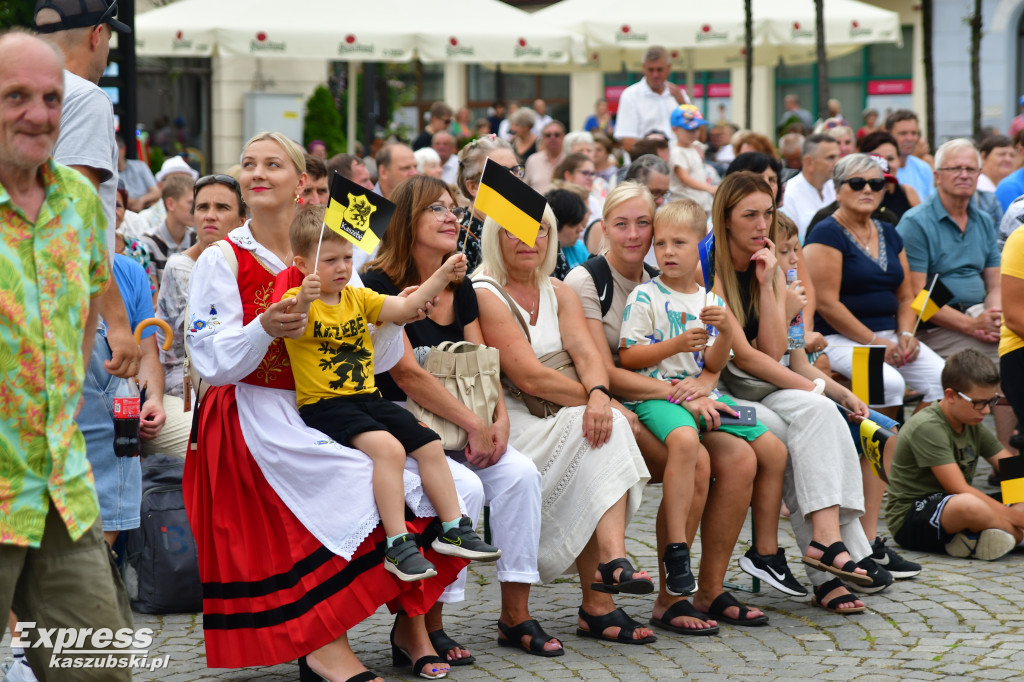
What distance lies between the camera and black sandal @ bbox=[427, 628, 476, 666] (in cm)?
457

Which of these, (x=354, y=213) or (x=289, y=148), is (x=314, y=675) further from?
(x=289, y=148)

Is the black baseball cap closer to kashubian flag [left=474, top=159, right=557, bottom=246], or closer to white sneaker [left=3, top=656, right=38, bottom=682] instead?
kashubian flag [left=474, top=159, right=557, bottom=246]

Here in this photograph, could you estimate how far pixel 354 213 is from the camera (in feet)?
13.3

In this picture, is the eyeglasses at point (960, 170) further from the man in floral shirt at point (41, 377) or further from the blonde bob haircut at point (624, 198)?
the man in floral shirt at point (41, 377)

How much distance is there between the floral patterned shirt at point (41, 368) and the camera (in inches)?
106

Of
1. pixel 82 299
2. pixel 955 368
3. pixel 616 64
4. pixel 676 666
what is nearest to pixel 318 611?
pixel 676 666

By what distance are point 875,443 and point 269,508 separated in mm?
2740

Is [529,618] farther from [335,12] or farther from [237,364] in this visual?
[335,12]

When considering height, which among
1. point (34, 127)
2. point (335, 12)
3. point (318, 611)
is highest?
point (335, 12)

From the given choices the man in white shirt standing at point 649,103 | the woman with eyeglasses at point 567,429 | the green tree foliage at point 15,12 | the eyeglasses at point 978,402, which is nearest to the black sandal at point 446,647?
the woman with eyeglasses at point 567,429

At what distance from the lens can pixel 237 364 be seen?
13.2ft

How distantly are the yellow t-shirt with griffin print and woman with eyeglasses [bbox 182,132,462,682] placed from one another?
0.10 meters

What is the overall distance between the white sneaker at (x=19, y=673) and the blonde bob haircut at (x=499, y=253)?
7.52 feet

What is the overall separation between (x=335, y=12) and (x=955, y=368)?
9243 millimetres
